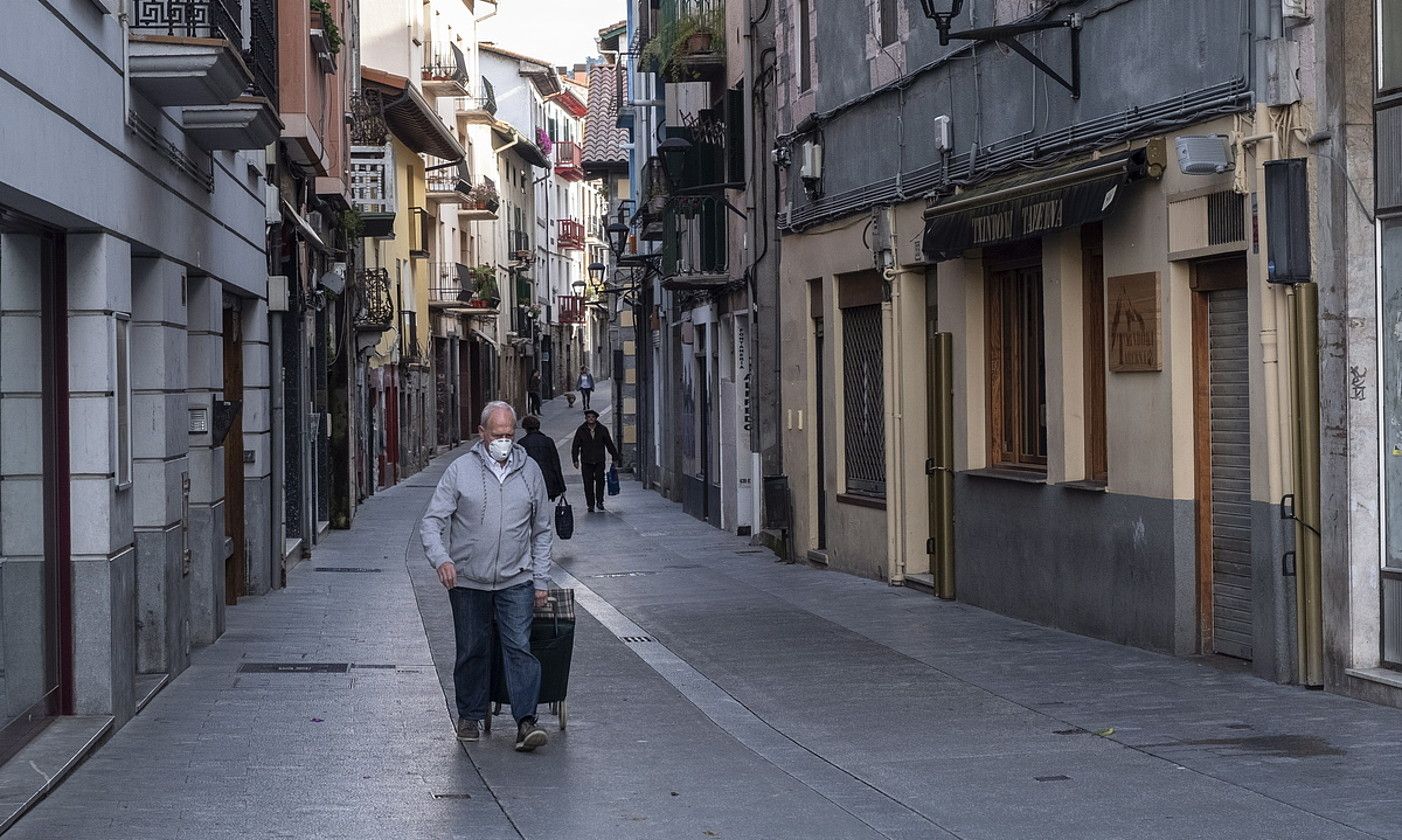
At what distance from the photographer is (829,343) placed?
20750 mm

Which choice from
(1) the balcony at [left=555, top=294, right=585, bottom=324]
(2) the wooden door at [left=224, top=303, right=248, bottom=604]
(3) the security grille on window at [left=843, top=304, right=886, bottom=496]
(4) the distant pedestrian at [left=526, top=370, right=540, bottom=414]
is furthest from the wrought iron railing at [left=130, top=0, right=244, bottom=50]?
(1) the balcony at [left=555, top=294, right=585, bottom=324]

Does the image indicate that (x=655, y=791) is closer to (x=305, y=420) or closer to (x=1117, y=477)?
(x=1117, y=477)

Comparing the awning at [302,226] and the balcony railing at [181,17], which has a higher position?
the balcony railing at [181,17]

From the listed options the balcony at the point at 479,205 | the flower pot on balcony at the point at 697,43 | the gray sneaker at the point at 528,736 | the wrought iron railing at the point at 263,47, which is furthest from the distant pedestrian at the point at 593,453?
the balcony at the point at 479,205

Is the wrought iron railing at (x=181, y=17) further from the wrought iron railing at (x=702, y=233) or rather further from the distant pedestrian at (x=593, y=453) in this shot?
the distant pedestrian at (x=593, y=453)

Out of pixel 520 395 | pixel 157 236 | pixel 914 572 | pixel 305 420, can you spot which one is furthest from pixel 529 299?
pixel 157 236

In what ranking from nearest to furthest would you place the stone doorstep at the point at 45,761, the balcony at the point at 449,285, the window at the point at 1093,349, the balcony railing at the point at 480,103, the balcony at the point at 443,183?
the stone doorstep at the point at 45,761 < the window at the point at 1093,349 < the balcony at the point at 443,183 < the balcony at the point at 449,285 < the balcony railing at the point at 480,103

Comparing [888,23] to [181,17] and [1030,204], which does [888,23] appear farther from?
[181,17]

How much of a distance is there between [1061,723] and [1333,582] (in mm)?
1794

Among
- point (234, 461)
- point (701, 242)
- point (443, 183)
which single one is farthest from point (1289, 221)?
point (443, 183)

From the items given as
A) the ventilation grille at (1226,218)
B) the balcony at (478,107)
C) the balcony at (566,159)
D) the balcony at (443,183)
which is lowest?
the ventilation grille at (1226,218)

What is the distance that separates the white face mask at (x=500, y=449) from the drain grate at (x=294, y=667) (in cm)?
350

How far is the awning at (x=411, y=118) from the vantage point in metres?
39.0

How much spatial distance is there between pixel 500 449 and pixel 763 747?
2.04 meters
